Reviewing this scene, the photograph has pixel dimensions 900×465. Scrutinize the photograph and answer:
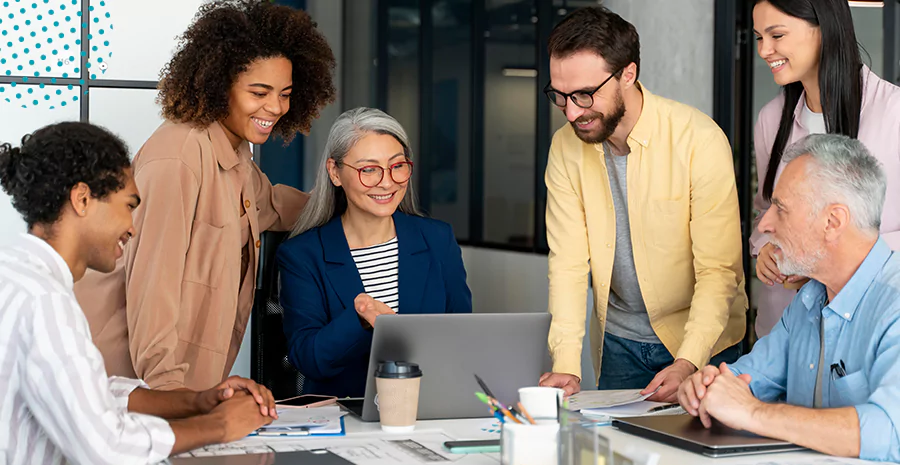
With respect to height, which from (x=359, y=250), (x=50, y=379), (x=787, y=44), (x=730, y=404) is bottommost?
(x=730, y=404)

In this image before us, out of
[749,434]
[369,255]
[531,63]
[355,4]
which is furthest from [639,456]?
[355,4]

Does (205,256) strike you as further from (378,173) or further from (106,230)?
(106,230)

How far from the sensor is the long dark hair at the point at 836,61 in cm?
246

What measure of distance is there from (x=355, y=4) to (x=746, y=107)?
628cm

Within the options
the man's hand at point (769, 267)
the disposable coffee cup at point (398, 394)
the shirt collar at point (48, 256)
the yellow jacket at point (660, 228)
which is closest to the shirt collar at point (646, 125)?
the yellow jacket at point (660, 228)

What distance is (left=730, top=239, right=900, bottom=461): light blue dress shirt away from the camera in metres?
1.75

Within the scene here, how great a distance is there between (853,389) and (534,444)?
78 cm

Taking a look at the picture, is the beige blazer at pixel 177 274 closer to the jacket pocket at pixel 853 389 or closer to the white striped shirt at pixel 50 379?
the white striped shirt at pixel 50 379

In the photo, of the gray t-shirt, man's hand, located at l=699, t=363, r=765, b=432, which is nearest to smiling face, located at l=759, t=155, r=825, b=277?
man's hand, located at l=699, t=363, r=765, b=432

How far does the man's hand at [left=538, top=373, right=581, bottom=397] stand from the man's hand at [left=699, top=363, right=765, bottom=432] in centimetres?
48

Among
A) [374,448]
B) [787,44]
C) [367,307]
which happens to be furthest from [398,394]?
[787,44]

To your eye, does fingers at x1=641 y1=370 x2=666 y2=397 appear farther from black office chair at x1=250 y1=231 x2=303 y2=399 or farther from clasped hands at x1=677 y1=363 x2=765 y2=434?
black office chair at x1=250 y1=231 x2=303 y2=399

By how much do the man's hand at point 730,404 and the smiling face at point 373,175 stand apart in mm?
1220

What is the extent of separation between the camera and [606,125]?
2.70 meters
